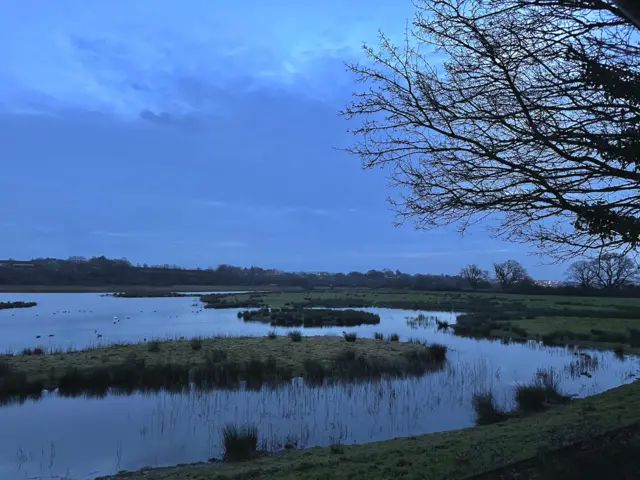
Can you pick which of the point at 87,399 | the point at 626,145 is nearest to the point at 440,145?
the point at 626,145

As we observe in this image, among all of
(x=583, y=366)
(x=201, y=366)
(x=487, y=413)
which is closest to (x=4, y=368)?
(x=201, y=366)

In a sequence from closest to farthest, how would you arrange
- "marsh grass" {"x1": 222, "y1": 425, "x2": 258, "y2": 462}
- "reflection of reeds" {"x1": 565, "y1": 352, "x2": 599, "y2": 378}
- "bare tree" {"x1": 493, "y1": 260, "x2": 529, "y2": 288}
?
"marsh grass" {"x1": 222, "y1": 425, "x2": 258, "y2": 462} → "reflection of reeds" {"x1": 565, "y1": 352, "x2": 599, "y2": 378} → "bare tree" {"x1": 493, "y1": 260, "x2": 529, "y2": 288}

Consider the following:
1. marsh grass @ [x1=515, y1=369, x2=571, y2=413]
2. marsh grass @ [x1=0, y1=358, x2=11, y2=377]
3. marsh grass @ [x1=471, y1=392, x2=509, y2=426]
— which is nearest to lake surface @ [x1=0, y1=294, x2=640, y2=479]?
marsh grass @ [x1=471, y1=392, x2=509, y2=426]

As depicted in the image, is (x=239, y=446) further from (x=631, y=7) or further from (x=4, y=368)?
(x=4, y=368)

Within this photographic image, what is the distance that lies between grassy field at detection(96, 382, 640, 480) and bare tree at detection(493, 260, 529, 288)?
303 feet

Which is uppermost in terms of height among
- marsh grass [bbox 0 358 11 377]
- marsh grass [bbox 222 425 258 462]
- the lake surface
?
marsh grass [bbox 0 358 11 377]

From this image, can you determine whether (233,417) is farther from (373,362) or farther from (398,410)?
(373,362)

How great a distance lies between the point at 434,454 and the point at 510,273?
98.0 metres

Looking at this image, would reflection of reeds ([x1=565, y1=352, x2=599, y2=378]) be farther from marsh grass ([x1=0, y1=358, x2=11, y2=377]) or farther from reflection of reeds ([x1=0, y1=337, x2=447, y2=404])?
marsh grass ([x1=0, y1=358, x2=11, y2=377])

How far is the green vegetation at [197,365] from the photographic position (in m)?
14.0

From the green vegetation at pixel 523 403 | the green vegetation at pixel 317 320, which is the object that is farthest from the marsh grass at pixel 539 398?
the green vegetation at pixel 317 320

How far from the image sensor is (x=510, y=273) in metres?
98.2

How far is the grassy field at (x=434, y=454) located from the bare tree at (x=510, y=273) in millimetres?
92485

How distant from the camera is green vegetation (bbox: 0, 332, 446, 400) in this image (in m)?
14.0
